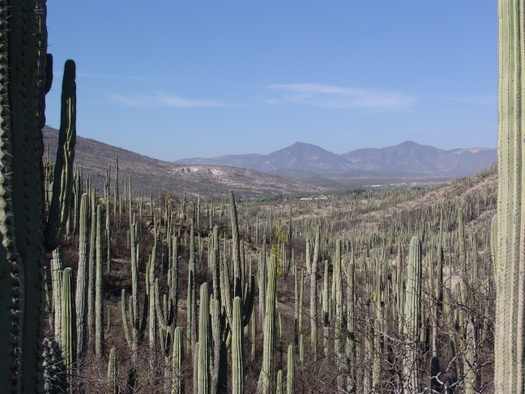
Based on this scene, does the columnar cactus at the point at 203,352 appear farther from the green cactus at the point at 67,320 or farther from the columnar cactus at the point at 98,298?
the columnar cactus at the point at 98,298

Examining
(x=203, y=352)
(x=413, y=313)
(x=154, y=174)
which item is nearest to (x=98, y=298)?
(x=203, y=352)

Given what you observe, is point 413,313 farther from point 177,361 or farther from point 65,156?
point 65,156

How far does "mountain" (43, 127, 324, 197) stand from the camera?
246 ft

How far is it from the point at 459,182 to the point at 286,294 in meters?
38.8

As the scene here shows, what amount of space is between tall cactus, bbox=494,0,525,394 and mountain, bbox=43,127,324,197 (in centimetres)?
3973

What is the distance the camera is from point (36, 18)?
2.51m

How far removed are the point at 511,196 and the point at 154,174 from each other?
314ft

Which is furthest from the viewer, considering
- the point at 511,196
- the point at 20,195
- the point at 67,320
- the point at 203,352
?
the point at 203,352

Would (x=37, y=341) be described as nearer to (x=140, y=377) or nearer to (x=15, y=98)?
(x=15, y=98)

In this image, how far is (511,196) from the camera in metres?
4.10

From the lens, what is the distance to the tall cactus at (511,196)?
4031 mm

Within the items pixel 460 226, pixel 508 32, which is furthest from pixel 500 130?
pixel 460 226

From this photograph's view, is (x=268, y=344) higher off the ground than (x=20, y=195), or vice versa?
(x=20, y=195)

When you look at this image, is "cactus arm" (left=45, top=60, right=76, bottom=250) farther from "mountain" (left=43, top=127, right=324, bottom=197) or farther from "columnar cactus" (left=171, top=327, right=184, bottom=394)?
"mountain" (left=43, top=127, right=324, bottom=197)
